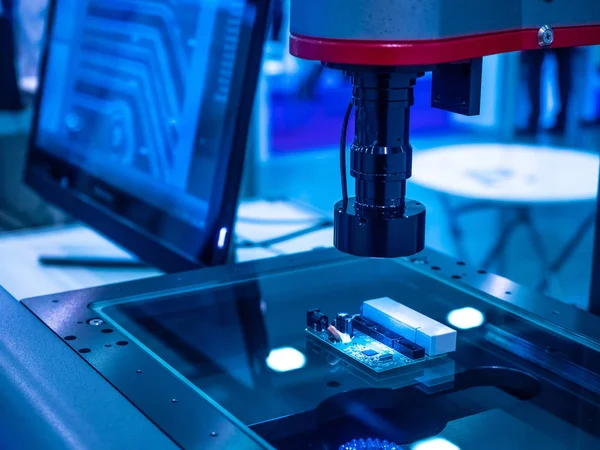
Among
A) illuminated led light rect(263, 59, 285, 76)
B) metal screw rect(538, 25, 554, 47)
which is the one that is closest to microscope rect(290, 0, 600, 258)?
metal screw rect(538, 25, 554, 47)

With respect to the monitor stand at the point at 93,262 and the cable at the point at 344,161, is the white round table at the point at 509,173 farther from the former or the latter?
the cable at the point at 344,161

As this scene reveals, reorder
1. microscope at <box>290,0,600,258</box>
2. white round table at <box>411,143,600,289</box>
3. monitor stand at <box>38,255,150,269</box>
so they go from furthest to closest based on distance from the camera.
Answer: white round table at <box>411,143,600,289</box>, monitor stand at <box>38,255,150,269</box>, microscope at <box>290,0,600,258</box>

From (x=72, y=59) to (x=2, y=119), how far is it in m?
1.17

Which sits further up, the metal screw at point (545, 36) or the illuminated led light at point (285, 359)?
the metal screw at point (545, 36)

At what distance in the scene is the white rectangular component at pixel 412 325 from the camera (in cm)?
80

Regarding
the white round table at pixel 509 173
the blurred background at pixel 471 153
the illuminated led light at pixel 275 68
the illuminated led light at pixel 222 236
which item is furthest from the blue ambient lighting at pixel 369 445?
the illuminated led light at pixel 275 68

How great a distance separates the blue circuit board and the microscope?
11 cm

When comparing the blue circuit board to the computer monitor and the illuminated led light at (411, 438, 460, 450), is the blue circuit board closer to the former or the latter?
the illuminated led light at (411, 438, 460, 450)

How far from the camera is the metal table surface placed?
68 cm

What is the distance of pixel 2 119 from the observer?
2.59 meters

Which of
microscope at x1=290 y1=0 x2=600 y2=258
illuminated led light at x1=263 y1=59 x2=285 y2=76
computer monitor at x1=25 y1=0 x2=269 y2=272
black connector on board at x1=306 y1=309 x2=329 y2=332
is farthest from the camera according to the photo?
illuminated led light at x1=263 y1=59 x2=285 y2=76

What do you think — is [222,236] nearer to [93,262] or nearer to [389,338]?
[389,338]

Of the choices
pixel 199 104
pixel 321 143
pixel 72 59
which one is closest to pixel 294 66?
pixel 321 143

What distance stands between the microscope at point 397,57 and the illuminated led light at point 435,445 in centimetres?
14
